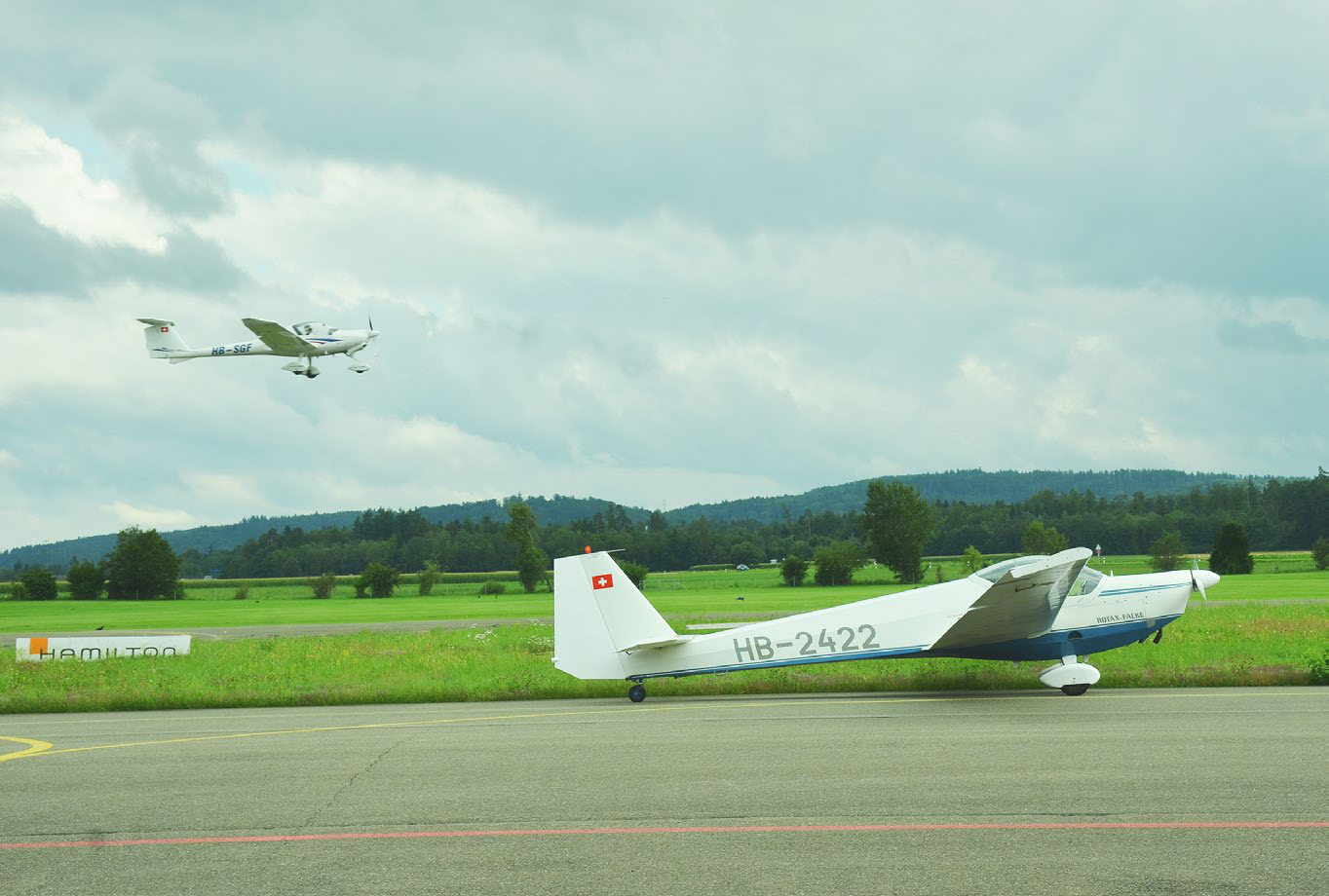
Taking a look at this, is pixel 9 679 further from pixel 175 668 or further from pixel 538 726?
pixel 538 726

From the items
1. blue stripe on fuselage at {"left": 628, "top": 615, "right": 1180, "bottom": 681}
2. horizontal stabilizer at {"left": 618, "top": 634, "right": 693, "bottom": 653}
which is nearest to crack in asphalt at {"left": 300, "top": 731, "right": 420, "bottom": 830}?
horizontal stabilizer at {"left": 618, "top": 634, "right": 693, "bottom": 653}

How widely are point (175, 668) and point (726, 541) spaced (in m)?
123

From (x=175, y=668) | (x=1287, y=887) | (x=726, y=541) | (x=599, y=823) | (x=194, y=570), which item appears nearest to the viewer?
(x=1287, y=887)

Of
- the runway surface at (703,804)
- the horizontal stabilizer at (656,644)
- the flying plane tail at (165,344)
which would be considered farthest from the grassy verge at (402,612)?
the runway surface at (703,804)

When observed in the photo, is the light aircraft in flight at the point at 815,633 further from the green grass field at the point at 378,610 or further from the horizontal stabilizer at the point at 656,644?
the green grass field at the point at 378,610

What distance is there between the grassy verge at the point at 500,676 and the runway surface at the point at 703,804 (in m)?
2.92

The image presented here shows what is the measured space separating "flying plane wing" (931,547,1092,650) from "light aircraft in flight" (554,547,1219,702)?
2 centimetres

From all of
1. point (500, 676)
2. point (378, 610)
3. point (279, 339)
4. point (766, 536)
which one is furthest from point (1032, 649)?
point (766, 536)

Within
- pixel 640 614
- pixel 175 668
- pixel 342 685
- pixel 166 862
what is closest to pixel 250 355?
pixel 175 668

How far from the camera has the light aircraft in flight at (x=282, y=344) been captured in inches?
1111

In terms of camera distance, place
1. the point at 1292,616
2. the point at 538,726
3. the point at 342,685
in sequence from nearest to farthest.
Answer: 1. the point at 538,726
2. the point at 342,685
3. the point at 1292,616

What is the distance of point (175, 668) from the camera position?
20.9m

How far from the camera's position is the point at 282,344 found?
28.9m

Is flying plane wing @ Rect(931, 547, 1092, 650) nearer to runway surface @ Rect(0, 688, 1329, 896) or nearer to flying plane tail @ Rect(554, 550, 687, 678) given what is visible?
runway surface @ Rect(0, 688, 1329, 896)
